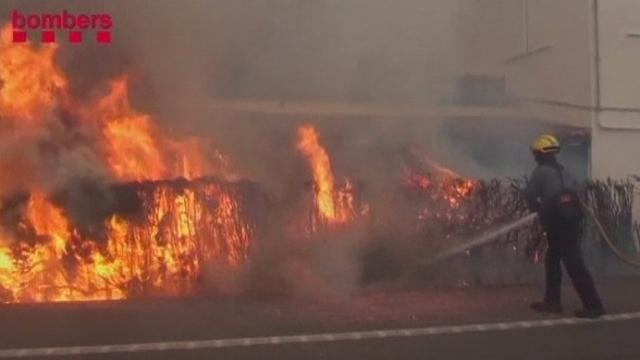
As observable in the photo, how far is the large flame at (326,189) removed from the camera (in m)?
8.43

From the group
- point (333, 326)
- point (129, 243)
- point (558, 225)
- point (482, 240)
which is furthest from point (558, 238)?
point (129, 243)

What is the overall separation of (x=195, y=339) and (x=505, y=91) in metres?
4.70

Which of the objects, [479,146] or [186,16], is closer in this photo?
[186,16]

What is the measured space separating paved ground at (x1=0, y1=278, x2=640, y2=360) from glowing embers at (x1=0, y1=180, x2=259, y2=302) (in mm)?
406

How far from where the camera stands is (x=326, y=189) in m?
8.45

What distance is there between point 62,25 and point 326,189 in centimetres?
251

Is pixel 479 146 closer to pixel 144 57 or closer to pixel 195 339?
pixel 144 57

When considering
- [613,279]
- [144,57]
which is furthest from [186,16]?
[613,279]

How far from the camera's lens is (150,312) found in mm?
7359

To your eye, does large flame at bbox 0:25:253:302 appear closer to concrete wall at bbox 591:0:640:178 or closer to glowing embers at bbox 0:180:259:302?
glowing embers at bbox 0:180:259:302

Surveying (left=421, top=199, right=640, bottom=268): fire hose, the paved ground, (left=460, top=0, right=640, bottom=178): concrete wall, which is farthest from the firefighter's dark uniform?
(left=460, top=0, right=640, bottom=178): concrete wall

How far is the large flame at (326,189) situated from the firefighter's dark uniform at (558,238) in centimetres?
153

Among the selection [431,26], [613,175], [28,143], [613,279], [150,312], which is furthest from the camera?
[613,175]

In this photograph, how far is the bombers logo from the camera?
27.1 ft
